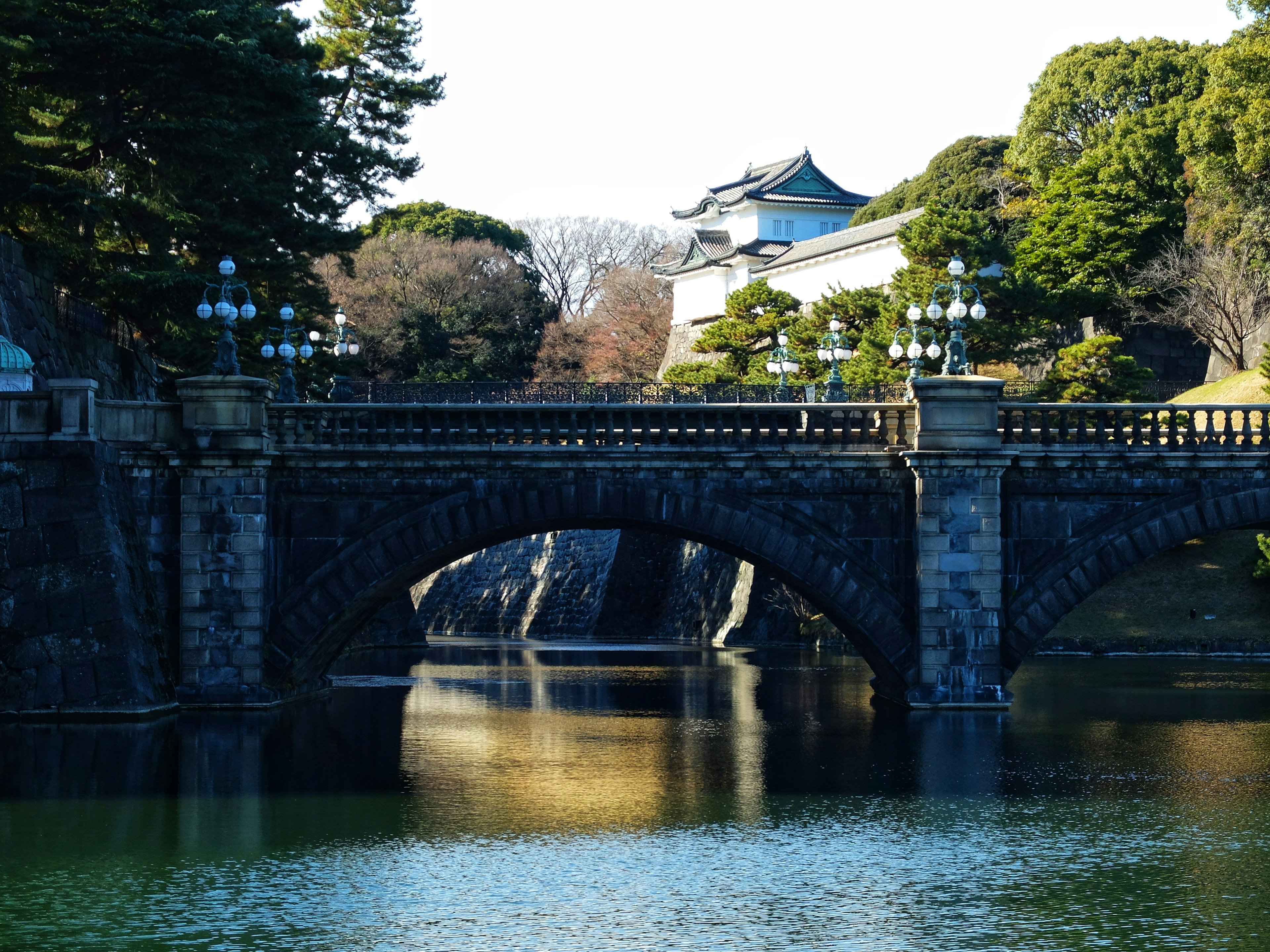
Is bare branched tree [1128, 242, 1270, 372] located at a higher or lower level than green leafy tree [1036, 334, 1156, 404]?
higher

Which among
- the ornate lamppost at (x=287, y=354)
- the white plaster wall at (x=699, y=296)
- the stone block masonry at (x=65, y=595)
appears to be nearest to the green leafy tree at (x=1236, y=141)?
the ornate lamppost at (x=287, y=354)

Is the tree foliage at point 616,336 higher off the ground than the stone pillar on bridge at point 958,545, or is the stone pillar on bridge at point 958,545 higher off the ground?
the tree foliage at point 616,336

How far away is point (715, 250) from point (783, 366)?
51.3 metres

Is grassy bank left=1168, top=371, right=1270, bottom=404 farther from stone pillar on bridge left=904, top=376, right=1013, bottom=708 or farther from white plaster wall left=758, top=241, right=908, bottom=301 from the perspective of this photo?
stone pillar on bridge left=904, top=376, right=1013, bottom=708

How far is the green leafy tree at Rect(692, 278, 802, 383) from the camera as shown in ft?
217

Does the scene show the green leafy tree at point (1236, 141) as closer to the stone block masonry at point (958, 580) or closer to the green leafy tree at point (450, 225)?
the stone block masonry at point (958, 580)

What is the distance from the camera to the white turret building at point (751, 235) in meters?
87.8

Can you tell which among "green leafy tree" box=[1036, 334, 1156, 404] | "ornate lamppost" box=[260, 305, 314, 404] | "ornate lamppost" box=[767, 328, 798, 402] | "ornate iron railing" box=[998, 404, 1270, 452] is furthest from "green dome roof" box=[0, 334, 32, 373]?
"green leafy tree" box=[1036, 334, 1156, 404]

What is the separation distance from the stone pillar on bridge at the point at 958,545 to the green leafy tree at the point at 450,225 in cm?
5815

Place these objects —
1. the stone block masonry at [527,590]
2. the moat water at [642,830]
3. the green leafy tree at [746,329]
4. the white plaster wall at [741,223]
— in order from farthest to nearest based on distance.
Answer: the white plaster wall at [741,223] → the green leafy tree at [746,329] → the stone block masonry at [527,590] → the moat water at [642,830]

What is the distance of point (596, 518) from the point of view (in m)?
28.8

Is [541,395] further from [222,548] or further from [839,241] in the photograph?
[839,241]

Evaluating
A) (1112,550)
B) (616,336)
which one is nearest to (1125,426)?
(1112,550)

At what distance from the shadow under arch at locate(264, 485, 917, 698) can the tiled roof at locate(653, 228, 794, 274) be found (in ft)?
199
